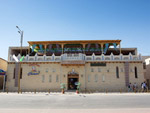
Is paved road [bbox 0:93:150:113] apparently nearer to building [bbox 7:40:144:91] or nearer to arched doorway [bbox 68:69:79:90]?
building [bbox 7:40:144:91]

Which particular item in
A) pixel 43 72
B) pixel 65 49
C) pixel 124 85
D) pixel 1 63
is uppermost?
pixel 65 49

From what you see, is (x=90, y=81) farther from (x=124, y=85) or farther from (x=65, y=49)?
(x=65, y=49)

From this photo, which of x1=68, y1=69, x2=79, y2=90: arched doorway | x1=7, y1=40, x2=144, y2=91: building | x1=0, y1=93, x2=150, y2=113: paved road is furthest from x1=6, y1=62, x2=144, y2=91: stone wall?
x1=0, y1=93, x2=150, y2=113: paved road

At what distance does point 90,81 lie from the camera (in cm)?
2648

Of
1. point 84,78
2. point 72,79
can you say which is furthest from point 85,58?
point 72,79

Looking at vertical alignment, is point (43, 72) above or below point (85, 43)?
below

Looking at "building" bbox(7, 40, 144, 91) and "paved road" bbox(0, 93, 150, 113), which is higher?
"building" bbox(7, 40, 144, 91)

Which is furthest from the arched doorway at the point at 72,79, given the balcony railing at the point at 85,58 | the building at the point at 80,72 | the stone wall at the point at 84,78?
the balcony railing at the point at 85,58

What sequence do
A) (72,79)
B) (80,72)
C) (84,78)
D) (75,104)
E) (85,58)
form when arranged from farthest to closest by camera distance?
(72,79) < (85,58) < (80,72) < (84,78) < (75,104)

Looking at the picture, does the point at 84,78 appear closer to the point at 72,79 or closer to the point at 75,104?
the point at 72,79

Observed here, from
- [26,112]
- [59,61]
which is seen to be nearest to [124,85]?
[59,61]

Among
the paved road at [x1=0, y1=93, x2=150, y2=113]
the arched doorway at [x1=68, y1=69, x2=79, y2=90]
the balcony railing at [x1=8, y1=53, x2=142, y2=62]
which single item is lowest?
the paved road at [x1=0, y1=93, x2=150, y2=113]

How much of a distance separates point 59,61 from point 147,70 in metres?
23.8

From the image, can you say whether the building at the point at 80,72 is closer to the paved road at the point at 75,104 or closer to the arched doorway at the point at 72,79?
the arched doorway at the point at 72,79
